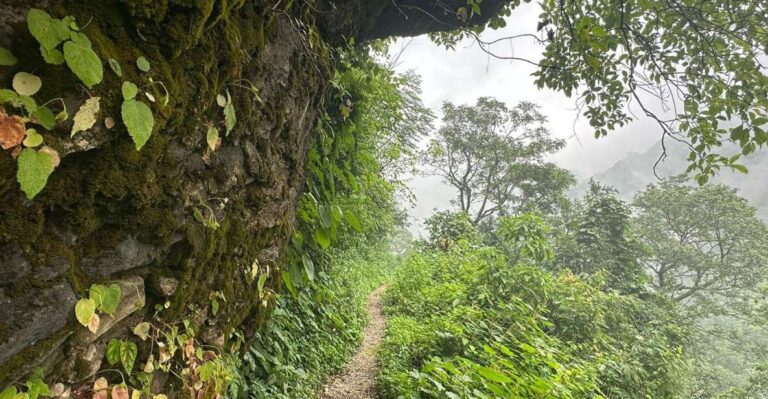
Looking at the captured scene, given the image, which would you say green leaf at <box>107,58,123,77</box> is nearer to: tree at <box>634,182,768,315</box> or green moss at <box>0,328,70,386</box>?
green moss at <box>0,328,70,386</box>

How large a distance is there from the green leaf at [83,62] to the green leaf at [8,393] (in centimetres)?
97

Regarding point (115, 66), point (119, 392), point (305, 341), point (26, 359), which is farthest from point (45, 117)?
point (305, 341)

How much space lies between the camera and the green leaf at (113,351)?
5.01 feet

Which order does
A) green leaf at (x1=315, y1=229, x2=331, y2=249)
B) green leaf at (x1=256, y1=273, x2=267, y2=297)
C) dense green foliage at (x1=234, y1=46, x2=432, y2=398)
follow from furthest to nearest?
dense green foliage at (x1=234, y1=46, x2=432, y2=398) → green leaf at (x1=315, y1=229, x2=331, y2=249) → green leaf at (x1=256, y1=273, x2=267, y2=297)

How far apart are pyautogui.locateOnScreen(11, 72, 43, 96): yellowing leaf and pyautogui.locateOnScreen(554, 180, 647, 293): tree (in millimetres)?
13847

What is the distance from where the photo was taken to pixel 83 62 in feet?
3.48

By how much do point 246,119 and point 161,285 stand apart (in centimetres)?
100

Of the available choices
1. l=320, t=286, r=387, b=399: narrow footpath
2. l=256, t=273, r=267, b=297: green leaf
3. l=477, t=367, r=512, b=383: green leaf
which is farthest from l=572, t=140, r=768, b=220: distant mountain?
l=256, t=273, r=267, b=297: green leaf

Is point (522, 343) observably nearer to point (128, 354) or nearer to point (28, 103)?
point (128, 354)

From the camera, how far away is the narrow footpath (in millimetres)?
4629

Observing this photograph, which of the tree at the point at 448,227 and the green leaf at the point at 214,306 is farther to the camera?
the tree at the point at 448,227

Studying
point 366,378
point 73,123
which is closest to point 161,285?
point 73,123

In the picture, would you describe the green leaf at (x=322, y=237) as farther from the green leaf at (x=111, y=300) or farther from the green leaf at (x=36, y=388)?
the green leaf at (x=36, y=388)

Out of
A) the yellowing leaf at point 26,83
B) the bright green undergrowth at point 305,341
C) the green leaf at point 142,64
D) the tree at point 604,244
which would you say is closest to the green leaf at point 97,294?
the yellowing leaf at point 26,83
